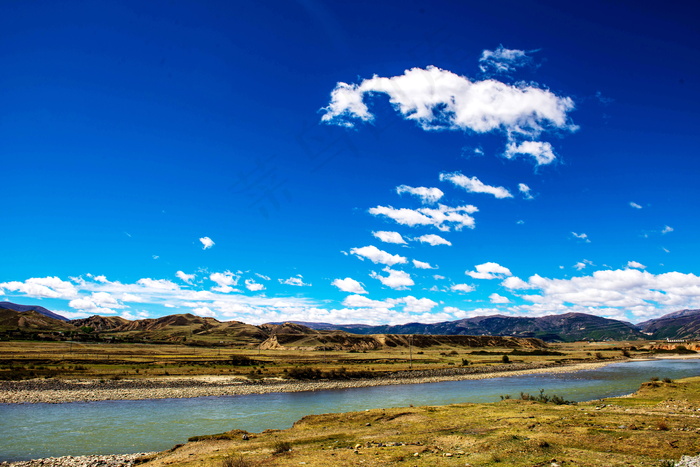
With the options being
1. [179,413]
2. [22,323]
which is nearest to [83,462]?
[179,413]

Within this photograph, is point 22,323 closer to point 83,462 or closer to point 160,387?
point 160,387

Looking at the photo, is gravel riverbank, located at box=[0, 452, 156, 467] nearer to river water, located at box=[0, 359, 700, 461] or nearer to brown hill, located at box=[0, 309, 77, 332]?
river water, located at box=[0, 359, 700, 461]

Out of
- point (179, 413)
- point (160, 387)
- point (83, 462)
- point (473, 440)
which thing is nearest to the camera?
point (473, 440)

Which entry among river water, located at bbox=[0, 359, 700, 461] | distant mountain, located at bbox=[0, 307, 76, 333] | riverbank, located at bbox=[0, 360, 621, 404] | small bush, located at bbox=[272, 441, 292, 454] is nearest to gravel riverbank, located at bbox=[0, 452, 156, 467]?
river water, located at bbox=[0, 359, 700, 461]

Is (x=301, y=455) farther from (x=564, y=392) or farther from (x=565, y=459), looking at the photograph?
(x=564, y=392)

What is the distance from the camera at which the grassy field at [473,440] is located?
16.2 meters

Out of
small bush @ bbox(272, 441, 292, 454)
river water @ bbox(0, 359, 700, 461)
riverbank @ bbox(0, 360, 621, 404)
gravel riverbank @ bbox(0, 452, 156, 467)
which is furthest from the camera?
riverbank @ bbox(0, 360, 621, 404)

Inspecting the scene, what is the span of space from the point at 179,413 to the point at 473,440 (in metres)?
27.9

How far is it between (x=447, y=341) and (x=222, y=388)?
135m

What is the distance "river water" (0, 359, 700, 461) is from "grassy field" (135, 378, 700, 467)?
5909mm

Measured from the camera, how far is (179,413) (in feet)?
120

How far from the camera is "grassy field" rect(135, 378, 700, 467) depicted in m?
16.2

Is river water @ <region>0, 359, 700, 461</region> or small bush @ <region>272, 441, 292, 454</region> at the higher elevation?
small bush @ <region>272, 441, 292, 454</region>

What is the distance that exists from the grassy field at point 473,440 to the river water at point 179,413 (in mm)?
5909
